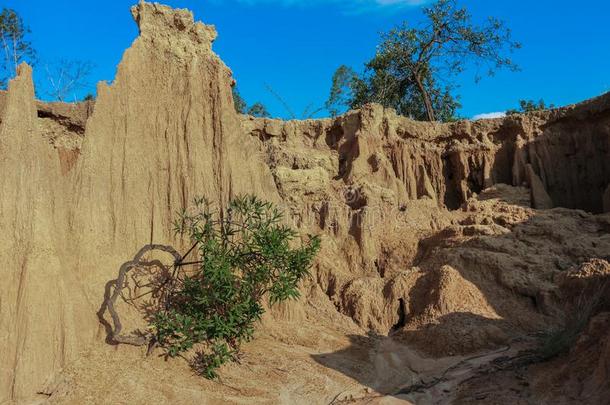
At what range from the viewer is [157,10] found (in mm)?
14516

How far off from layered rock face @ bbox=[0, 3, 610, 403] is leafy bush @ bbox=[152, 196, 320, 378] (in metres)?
0.85

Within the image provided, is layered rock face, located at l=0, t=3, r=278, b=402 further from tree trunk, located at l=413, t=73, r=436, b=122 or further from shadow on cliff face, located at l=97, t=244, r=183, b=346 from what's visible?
tree trunk, located at l=413, t=73, r=436, b=122

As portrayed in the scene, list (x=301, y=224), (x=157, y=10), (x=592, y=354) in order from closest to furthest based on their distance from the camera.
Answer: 1. (x=592, y=354)
2. (x=157, y=10)
3. (x=301, y=224)

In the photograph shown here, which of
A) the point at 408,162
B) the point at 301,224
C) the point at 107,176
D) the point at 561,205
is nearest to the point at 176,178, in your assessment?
the point at 107,176

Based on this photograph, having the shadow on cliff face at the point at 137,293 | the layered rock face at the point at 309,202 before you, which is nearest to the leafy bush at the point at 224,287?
the shadow on cliff face at the point at 137,293

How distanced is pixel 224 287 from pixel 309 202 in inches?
210

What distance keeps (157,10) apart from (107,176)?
14.2 feet

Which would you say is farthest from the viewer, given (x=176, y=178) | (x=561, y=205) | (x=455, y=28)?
(x=455, y=28)

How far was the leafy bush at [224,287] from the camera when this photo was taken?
11.2 m

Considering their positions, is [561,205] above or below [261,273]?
above

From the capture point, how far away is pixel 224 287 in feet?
38.3

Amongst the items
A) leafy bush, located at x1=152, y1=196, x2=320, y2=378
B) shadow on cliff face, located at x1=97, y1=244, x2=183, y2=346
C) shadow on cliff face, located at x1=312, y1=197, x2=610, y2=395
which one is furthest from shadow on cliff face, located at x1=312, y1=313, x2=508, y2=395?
shadow on cliff face, located at x1=97, y1=244, x2=183, y2=346

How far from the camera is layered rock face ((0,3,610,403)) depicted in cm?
1072

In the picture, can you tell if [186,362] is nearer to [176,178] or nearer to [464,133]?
[176,178]
